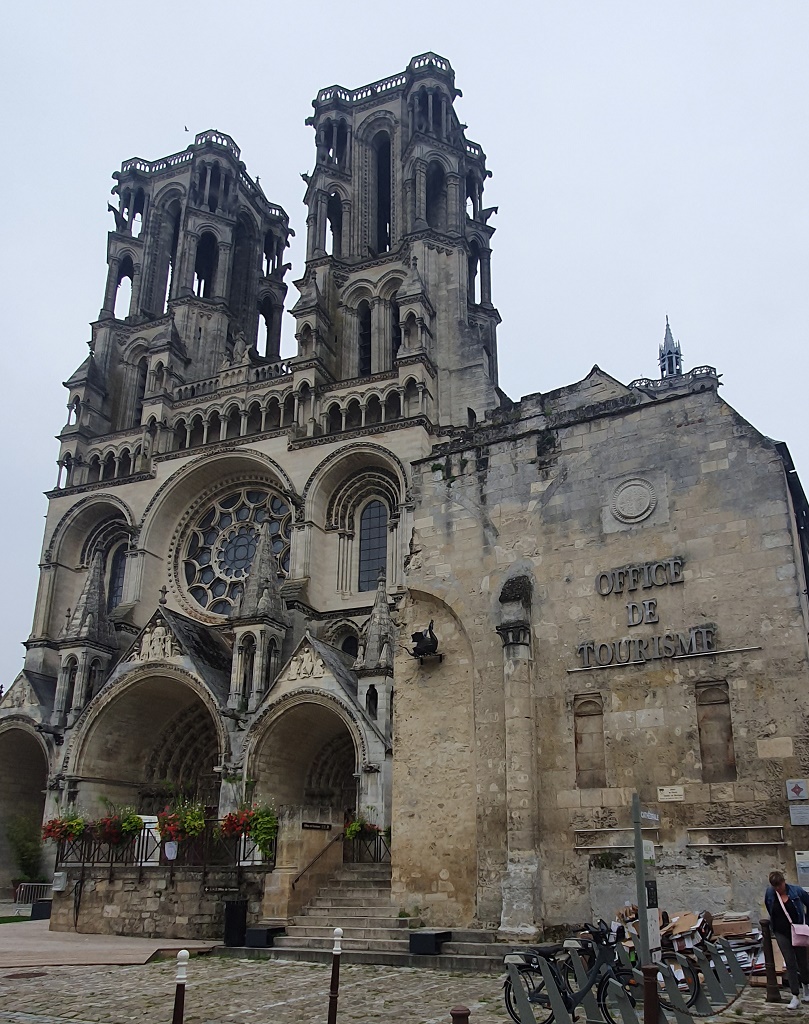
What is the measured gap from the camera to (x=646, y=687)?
13430mm

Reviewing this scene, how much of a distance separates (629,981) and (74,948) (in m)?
9.37

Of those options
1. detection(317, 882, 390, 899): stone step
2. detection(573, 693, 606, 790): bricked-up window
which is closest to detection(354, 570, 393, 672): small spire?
detection(317, 882, 390, 899): stone step

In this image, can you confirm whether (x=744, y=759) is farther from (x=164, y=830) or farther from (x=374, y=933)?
(x=164, y=830)

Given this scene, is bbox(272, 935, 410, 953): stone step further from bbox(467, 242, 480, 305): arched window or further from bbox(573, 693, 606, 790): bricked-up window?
bbox(467, 242, 480, 305): arched window

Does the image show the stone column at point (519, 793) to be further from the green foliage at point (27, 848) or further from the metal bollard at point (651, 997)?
the green foliage at point (27, 848)

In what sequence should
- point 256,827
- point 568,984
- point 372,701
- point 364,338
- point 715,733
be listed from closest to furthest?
point 568,984 → point 715,733 → point 256,827 → point 372,701 → point 364,338

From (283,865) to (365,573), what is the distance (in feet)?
51.6

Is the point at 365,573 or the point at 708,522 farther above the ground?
the point at 365,573

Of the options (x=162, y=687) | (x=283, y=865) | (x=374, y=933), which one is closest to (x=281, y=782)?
(x=162, y=687)

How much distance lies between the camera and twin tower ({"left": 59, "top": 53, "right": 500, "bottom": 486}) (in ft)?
110

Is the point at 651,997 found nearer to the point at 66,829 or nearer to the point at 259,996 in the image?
the point at 259,996

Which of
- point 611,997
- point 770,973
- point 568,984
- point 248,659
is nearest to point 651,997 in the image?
point 568,984

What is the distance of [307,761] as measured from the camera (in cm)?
2662

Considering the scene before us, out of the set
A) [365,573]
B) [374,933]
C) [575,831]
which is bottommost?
[374,933]
